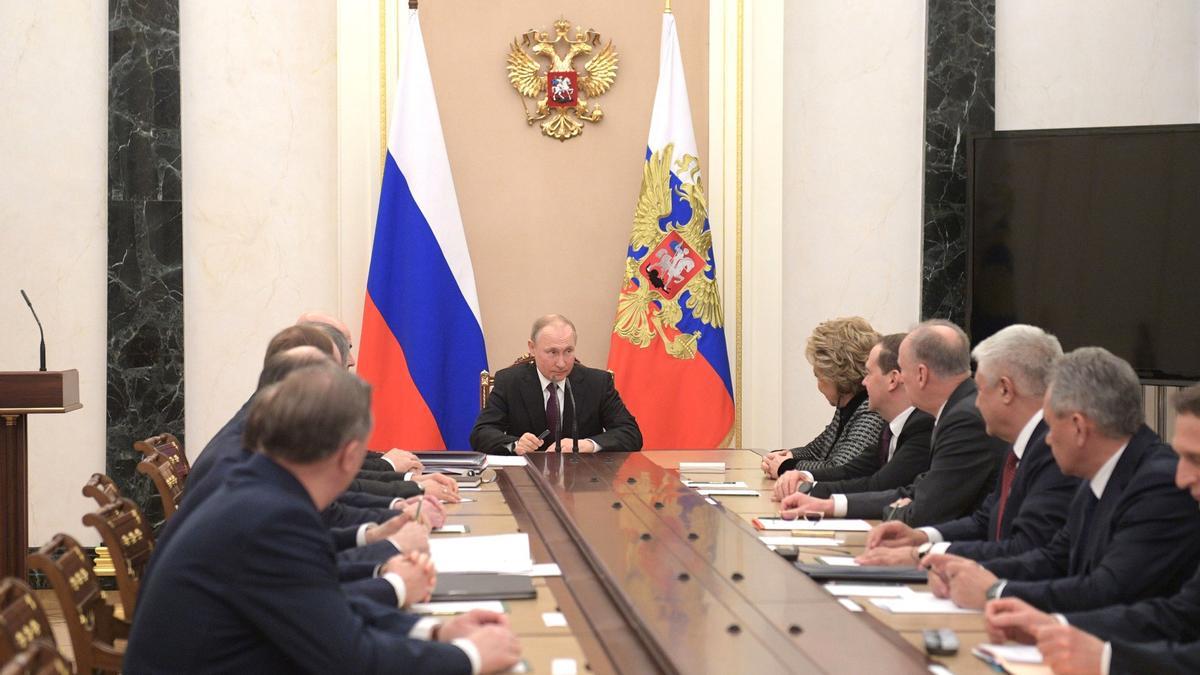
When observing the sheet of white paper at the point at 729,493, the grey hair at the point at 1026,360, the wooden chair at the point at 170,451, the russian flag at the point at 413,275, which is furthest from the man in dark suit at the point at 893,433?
the russian flag at the point at 413,275

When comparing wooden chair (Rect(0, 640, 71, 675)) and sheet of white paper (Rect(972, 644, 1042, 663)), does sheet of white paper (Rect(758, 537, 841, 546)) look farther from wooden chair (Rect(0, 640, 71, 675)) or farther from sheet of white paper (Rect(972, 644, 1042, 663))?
wooden chair (Rect(0, 640, 71, 675))

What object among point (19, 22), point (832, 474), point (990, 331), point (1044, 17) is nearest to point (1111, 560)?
point (832, 474)

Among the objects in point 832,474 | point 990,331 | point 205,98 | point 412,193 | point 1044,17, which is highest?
point 1044,17

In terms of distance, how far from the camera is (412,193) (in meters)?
7.06

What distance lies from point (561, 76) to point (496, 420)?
2.15 m

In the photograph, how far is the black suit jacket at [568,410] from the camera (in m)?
6.27

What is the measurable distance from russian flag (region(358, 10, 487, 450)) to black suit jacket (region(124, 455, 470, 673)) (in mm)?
4626

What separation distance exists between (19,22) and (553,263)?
10.3ft

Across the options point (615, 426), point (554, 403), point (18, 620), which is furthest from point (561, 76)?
point (18, 620)

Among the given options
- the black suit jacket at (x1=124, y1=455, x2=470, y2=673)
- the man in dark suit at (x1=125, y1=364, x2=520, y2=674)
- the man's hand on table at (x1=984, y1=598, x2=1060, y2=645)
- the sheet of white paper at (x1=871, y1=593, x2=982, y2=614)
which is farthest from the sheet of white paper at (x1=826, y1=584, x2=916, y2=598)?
the black suit jacket at (x1=124, y1=455, x2=470, y2=673)

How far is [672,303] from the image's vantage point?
23.8 feet

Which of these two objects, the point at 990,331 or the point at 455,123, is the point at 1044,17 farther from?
the point at 455,123

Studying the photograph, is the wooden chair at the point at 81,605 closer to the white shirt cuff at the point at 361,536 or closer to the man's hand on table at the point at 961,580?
the white shirt cuff at the point at 361,536

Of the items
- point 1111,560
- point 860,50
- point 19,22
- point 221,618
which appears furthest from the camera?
point 860,50
